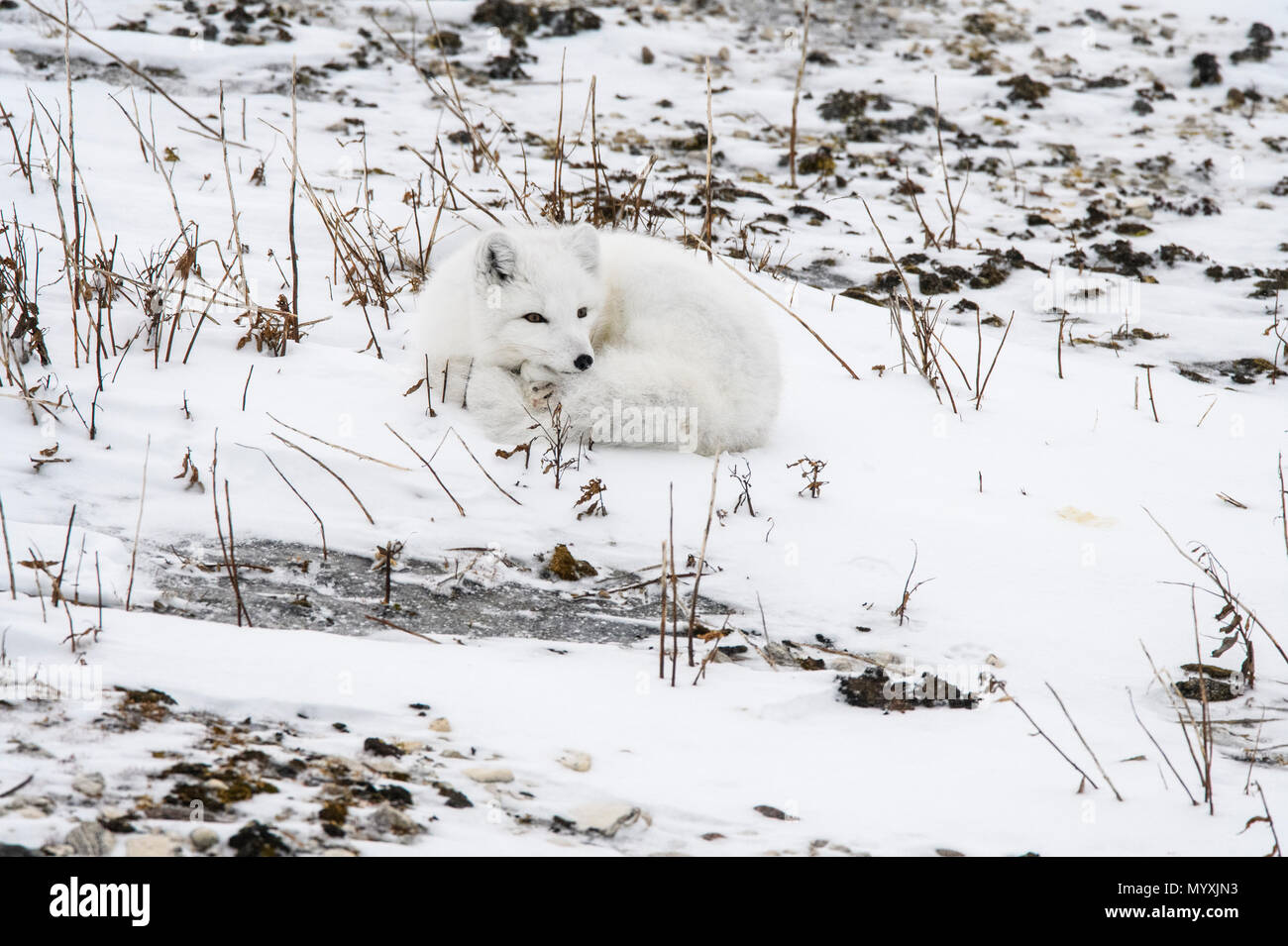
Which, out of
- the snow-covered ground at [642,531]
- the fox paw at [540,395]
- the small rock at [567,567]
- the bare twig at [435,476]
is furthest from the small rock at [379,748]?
the fox paw at [540,395]

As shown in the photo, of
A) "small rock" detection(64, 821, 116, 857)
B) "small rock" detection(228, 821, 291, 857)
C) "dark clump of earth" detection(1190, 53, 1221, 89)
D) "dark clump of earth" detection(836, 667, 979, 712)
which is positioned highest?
"dark clump of earth" detection(1190, 53, 1221, 89)

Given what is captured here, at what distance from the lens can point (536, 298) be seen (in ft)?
12.4

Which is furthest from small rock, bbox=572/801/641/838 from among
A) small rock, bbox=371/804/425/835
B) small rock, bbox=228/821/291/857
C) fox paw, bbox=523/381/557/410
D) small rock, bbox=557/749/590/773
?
fox paw, bbox=523/381/557/410

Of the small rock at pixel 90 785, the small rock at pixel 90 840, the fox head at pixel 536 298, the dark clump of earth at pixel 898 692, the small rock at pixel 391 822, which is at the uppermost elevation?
the fox head at pixel 536 298

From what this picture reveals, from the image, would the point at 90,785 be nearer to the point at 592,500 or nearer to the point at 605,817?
the point at 605,817

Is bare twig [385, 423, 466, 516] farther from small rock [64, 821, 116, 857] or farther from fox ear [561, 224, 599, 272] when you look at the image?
small rock [64, 821, 116, 857]

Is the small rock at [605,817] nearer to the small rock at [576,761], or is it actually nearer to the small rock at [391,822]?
the small rock at [576,761]

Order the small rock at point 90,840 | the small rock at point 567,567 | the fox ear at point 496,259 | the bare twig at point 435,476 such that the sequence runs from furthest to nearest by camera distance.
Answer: the fox ear at point 496,259, the bare twig at point 435,476, the small rock at point 567,567, the small rock at point 90,840

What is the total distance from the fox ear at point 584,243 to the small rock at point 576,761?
7.57ft

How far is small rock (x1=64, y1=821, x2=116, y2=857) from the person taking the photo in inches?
61.7

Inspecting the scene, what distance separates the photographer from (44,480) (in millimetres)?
2957

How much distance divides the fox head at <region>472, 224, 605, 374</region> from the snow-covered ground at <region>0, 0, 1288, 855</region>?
35cm

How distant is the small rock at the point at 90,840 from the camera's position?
5.14 ft
